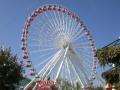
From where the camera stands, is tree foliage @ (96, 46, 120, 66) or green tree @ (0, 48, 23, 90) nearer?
tree foliage @ (96, 46, 120, 66)

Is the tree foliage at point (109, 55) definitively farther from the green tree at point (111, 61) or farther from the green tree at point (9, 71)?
the green tree at point (9, 71)

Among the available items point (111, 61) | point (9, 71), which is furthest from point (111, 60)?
point (9, 71)

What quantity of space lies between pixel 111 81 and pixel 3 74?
18.5 m

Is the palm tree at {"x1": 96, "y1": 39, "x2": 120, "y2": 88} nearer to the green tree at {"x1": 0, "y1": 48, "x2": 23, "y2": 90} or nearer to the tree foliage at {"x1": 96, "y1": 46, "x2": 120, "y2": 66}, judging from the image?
the tree foliage at {"x1": 96, "y1": 46, "x2": 120, "y2": 66}

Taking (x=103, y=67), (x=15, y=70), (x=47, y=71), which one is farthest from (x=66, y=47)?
(x=103, y=67)

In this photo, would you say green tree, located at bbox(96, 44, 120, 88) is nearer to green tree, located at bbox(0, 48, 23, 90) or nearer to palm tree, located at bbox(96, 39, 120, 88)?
palm tree, located at bbox(96, 39, 120, 88)

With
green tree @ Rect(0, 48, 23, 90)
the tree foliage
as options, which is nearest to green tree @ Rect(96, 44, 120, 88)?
the tree foliage

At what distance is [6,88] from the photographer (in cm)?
4347

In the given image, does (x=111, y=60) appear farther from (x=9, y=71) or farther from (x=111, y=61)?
(x=9, y=71)

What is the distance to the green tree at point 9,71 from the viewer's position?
141ft

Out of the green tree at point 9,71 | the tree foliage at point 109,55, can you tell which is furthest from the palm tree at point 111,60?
the green tree at point 9,71

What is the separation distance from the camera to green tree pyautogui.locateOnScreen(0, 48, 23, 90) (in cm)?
4297

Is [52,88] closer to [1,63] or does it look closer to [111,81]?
[1,63]

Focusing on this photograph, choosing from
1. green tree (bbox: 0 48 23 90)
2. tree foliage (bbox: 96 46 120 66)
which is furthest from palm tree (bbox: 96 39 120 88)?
green tree (bbox: 0 48 23 90)
